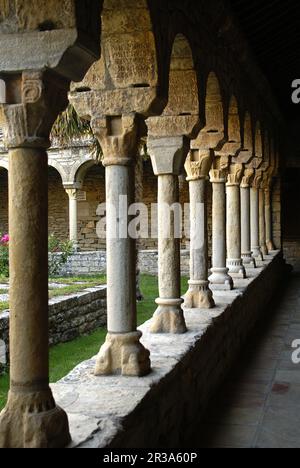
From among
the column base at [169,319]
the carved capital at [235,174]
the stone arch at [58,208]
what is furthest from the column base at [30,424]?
the stone arch at [58,208]

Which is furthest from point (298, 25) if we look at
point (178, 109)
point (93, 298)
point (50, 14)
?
point (50, 14)

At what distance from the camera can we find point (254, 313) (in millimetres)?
7945

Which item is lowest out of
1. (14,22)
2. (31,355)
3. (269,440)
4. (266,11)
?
(269,440)

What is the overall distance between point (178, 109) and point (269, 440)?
2599 mm

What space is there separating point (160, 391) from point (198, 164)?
3.05 m

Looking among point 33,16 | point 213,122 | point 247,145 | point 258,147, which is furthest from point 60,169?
point 33,16

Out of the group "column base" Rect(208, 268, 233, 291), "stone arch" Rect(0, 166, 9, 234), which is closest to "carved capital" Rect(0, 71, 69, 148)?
"column base" Rect(208, 268, 233, 291)

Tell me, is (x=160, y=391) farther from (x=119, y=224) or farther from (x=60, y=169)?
(x=60, y=169)

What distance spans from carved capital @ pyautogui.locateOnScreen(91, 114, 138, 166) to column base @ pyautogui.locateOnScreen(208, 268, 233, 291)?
3.49m

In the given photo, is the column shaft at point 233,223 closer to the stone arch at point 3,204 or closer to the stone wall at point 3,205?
the stone arch at point 3,204

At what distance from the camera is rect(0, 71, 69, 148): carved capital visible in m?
2.45

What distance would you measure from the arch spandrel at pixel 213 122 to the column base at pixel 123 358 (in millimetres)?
2936

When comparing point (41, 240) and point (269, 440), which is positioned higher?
point (41, 240)

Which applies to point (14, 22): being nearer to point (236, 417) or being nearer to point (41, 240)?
point (41, 240)
